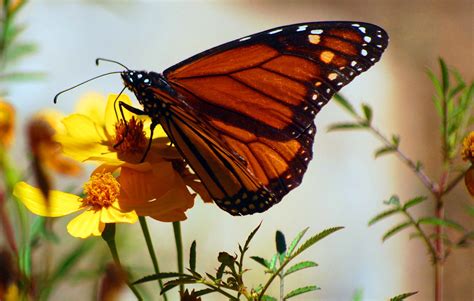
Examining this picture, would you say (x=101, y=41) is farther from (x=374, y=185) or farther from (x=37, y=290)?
(x=37, y=290)

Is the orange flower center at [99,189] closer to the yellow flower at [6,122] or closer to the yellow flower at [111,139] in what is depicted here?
the yellow flower at [111,139]

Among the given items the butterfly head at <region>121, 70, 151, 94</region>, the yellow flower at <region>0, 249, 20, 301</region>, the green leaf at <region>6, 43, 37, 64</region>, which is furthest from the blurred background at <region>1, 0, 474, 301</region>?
the yellow flower at <region>0, 249, 20, 301</region>

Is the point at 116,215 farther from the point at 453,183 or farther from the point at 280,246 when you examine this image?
the point at 453,183

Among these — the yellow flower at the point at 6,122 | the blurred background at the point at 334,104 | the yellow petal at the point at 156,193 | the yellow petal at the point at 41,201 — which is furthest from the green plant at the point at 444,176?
the blurred background at the point at 334,104

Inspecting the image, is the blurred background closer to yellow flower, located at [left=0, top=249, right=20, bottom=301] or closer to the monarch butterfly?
the monarch butterfly

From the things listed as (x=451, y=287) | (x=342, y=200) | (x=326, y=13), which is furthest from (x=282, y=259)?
(x=326, y=13)
